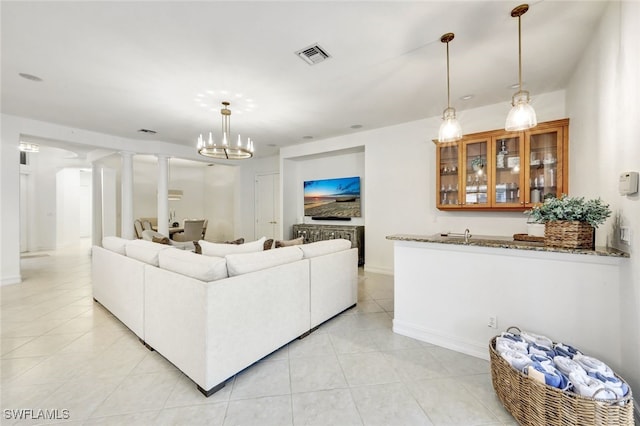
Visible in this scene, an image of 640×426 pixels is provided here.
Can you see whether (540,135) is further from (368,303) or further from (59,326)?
(59,326)

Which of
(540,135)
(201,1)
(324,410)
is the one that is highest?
(201,1)

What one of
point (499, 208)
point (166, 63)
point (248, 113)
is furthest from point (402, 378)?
point (248, 113)

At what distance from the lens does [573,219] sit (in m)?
1.78

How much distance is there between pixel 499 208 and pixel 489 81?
1.66 metres

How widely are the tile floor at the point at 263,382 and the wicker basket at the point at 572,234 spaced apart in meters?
1.11

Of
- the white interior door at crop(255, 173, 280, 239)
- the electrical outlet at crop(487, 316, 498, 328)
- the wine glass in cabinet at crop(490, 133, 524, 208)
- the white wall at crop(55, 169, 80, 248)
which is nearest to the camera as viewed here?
the electrical outlet at crop(487, 316, 498, 328)

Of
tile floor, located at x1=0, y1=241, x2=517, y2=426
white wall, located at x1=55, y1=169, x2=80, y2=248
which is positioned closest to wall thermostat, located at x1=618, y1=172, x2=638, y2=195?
tile floor, located at x1=0, y1=241, x2=517, y2=426

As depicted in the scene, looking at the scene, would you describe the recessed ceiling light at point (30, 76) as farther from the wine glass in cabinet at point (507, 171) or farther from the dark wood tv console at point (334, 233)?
the wine glass in cabinet at point (507, 171)

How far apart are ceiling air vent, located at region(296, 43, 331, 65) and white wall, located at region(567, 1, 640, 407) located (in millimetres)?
2094

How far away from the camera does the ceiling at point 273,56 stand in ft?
6.52

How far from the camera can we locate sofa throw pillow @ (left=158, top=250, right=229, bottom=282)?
183 centimetres

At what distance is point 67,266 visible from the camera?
551 cm

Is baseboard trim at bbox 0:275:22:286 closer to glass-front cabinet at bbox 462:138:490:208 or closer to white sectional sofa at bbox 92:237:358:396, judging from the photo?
white sectional sofa at bbox 92:237:358:396

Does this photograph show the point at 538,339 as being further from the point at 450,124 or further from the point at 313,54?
the point at 313,54
